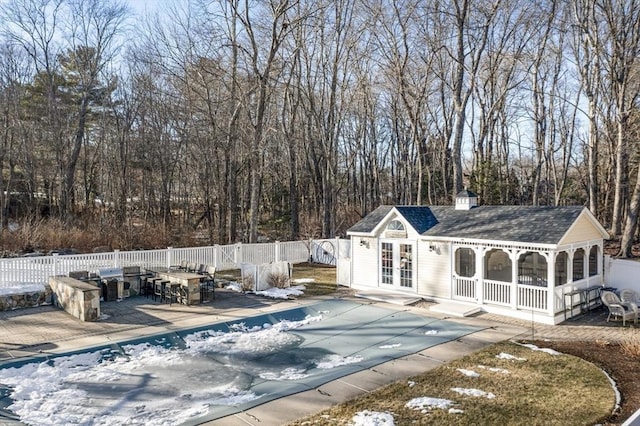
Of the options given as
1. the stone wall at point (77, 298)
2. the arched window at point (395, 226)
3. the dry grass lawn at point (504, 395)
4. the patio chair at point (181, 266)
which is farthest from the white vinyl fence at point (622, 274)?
the stone wall at point (77, 298)

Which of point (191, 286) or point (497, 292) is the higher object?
point (191, 286)

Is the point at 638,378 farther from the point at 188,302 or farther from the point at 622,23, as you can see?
the point at 622,23

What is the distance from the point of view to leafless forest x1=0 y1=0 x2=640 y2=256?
825 inches

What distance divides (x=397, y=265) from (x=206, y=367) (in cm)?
730

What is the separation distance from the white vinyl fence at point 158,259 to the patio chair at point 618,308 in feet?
37.4

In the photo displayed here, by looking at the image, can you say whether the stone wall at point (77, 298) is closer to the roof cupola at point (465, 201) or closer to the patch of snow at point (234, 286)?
the patch of snow at point (234, 286)

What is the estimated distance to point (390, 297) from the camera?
13.0 meters

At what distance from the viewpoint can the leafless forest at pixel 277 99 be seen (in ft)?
68.7

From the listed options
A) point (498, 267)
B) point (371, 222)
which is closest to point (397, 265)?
point (371, 222)

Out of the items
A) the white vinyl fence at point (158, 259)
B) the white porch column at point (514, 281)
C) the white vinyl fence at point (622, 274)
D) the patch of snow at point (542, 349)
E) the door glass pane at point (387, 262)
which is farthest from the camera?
the door glass pane at point (387, 262)

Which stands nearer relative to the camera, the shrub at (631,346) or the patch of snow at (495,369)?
the patch of snow at (495,369)

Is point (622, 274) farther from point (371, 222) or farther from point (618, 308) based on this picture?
point (371, 222)

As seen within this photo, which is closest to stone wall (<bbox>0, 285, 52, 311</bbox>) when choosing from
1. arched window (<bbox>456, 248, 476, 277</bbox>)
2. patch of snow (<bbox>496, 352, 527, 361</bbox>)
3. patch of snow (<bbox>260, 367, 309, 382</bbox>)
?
patch of snow (<bbox>260, 367, 309, 382</bbox>)

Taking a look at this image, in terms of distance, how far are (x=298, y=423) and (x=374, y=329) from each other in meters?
4.87
